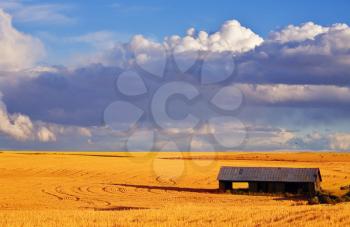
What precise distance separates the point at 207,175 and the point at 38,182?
2213cm

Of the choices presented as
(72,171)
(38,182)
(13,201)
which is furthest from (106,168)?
(13,201)

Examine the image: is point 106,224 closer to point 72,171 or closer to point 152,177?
point 152,177

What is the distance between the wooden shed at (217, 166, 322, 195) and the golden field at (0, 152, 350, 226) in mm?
1943

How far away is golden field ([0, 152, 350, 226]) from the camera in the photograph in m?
26.5

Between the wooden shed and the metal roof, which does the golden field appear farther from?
the metal roof

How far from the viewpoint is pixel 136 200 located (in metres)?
43.8

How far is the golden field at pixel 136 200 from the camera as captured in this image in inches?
1045

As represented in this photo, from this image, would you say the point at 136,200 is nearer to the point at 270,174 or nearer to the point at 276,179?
the point at 276,179

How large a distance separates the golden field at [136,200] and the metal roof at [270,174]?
2.13 m

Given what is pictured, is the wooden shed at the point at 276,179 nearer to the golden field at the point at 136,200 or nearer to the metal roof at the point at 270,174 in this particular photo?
the metal roof at the point at 270,174

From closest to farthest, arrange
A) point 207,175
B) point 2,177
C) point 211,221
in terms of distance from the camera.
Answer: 1. point 211,221
2. point 2,177
3. point 207,175

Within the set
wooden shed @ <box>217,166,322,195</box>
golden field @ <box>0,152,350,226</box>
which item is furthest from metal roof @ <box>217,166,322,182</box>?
golden field @ <box>0,152,350,226</box>

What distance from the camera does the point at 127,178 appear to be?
6781 cm

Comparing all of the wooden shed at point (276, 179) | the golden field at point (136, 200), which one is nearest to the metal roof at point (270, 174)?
the wooden shed at point (276, 179)
